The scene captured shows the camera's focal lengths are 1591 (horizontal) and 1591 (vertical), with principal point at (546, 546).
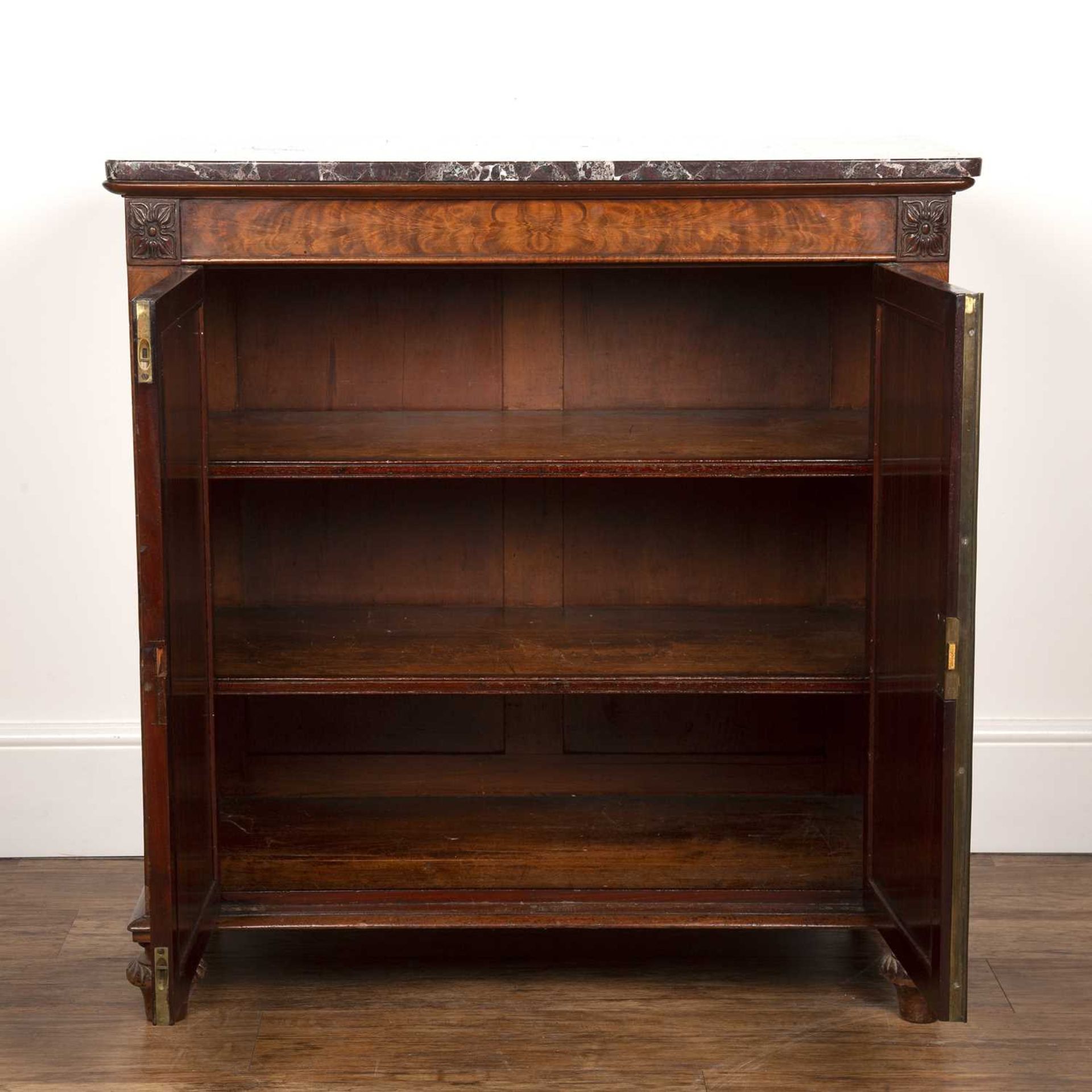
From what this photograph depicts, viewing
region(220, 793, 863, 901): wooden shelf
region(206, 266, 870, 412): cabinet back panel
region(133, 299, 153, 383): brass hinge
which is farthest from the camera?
region(206, 266, 870, 412): cabinet back panel

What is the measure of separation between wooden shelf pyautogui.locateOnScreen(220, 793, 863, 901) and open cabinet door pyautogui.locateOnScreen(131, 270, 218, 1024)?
0.87 ft

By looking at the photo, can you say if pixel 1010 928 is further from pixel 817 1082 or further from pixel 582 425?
pixel 582 425

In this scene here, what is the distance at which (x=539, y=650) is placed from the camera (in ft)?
9.11

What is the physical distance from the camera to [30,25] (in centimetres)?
A: 310

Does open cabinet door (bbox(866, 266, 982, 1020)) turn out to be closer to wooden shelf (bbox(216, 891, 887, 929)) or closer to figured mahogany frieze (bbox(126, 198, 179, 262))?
wooden shelf (bbox(216, 891, 887, 929))

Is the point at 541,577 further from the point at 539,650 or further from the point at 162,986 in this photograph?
the point at 162,986

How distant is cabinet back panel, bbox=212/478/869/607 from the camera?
3059 millimetres

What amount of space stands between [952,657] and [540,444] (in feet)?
2.63

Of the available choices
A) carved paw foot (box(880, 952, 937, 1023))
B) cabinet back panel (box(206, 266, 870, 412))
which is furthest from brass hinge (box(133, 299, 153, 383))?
carved paw foot (box(880, 952, 937, 1023))

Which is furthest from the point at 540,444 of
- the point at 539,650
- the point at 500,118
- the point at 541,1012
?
the point at 541,1012

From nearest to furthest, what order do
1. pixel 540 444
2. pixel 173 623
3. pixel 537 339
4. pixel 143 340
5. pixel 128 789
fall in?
1. pixel 143 340
2. pixel 173 623
3. pixel 540 444
4. pixel 537 339
5. pixel 128 789

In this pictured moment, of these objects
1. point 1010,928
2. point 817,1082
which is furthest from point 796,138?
point 817,1082

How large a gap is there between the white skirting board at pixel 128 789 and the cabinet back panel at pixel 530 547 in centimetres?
52

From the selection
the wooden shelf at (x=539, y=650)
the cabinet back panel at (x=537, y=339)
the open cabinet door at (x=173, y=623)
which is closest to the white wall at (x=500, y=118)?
the cabinet back panel at (x=537, y=339)
